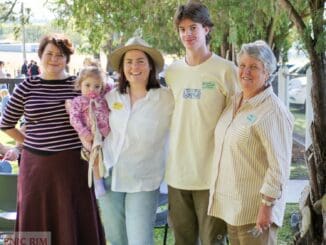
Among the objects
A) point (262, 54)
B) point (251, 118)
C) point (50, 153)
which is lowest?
point (50, 153)

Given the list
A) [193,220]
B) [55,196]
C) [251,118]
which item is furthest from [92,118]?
[251,118]

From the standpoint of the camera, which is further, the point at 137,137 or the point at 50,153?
the point at 50,153

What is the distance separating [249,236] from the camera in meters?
2.53

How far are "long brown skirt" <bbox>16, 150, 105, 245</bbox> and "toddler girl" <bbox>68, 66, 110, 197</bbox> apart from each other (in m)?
0.15

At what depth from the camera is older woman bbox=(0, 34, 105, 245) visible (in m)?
2.97

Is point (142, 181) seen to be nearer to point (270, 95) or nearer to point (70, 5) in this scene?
point (270, 95)

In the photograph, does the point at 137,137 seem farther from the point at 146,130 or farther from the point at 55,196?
the point at 55,196

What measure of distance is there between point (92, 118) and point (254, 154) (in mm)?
914

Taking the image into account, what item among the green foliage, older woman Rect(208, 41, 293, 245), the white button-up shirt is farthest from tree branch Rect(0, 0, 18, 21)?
older woman Rect(208, 41, 293, 245)

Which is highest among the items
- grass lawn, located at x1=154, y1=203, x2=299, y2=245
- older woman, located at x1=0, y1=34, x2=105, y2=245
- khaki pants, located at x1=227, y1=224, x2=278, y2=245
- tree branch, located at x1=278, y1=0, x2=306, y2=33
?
tree branch, located at x1=278, y1=0, x2=306, y2=33

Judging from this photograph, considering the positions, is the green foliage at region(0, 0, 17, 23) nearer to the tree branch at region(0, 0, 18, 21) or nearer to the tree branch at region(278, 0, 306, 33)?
the tree branch at region(0, 0, 18, 21)

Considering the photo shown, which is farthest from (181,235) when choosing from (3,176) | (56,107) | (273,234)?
(3,176)

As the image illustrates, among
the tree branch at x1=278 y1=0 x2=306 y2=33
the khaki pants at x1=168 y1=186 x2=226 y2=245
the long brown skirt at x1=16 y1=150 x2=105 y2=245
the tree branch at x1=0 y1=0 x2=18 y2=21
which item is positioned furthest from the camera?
the tree branch at x1=0 y1=0 x2=18 y2=21

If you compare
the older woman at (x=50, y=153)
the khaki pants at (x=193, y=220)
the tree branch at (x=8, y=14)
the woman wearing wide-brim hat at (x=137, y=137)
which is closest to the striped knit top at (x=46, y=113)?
the older woman at (x=50, y=153)
